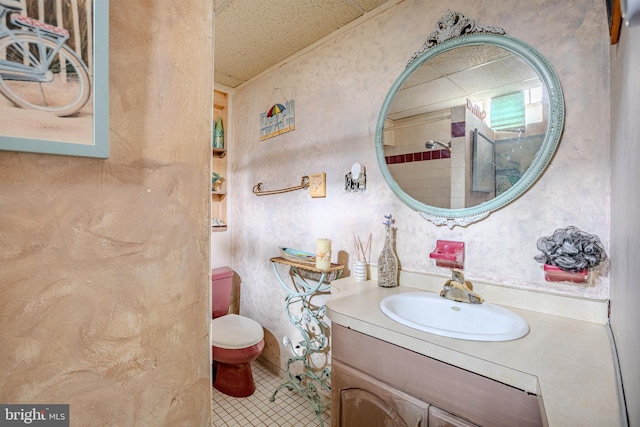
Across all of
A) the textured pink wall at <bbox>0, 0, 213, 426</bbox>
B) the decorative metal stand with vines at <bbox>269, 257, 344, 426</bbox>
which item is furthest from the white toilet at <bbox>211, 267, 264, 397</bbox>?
the textured pink wall at <bbox>0, 0, 213, 426</bbox>

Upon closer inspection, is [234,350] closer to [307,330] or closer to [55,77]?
[307,330]

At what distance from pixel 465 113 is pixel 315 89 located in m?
1.00

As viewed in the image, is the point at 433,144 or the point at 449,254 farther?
the point at 433,144

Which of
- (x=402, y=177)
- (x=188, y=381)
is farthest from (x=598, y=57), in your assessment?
(x=188, y=381)

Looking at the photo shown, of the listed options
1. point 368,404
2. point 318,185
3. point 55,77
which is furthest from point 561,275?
point 55,77

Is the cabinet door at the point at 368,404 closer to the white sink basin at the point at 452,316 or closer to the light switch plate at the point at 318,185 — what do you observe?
the white sink basin at the point at 452,316

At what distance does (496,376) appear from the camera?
734 mm

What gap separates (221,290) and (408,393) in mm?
1743

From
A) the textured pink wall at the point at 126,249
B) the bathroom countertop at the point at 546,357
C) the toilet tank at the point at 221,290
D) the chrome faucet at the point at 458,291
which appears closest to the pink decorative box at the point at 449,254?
the chrome faucet at the point at 458,291

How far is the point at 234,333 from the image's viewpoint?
1974 millimetres

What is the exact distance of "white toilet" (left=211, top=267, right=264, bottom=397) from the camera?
1.82 meters

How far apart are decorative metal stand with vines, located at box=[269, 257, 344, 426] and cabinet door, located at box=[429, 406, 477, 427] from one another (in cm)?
A: 86

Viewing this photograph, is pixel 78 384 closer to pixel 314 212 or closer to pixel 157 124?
pixel 157 124

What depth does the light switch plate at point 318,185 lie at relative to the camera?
6.07 ft
